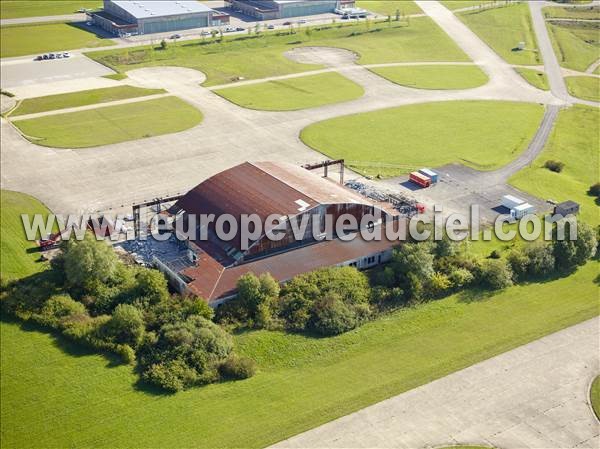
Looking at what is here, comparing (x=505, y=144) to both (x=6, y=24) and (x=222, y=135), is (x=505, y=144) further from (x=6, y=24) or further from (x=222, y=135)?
(x=6, y=24)

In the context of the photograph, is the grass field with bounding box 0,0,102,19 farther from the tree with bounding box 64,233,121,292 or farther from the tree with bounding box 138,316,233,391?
the tree with bounding box 138,316,233,391

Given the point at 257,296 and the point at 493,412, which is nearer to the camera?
the point at 493,412

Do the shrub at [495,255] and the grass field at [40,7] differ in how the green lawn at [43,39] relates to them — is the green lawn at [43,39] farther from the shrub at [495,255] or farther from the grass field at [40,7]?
the shrub at [495,255]

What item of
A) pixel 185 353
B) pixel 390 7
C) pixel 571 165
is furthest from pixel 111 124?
pixel 390 7

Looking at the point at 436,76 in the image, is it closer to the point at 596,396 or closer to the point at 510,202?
the point at 510,202

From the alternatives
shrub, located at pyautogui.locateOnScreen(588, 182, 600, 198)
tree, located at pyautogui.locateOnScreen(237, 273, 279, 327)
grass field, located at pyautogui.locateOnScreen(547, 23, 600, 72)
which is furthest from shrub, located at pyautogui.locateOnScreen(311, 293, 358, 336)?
grass field, located at pyautogui.locateOnScreen(547, 23, 600, 72)
